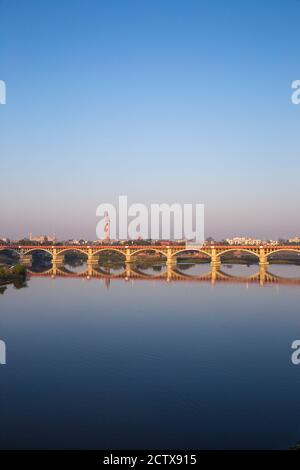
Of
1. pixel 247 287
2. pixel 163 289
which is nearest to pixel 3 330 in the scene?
pixel 163 289

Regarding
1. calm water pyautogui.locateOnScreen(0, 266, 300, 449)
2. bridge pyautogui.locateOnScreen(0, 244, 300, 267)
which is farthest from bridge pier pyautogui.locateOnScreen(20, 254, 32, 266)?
calm water pyautogui.locateOnScreen(0, 266, 300, 449)

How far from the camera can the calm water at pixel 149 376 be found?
709 centimetres

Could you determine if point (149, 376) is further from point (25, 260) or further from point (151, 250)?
point (25, 260)

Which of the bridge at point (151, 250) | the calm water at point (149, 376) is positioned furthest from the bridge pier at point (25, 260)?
the calm water at point (149, 376)

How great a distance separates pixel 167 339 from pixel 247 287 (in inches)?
496

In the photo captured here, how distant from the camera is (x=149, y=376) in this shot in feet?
32.0

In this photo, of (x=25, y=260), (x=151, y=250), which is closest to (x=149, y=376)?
(x=151, y=250)

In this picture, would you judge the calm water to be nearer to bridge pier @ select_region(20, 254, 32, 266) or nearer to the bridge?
the bridge

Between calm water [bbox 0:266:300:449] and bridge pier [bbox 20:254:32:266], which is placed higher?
bridge pier [bbox 20:254:32:266]

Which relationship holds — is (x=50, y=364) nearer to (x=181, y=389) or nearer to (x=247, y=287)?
(x=181, y=389)

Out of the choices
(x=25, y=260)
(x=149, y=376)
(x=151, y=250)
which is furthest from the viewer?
(x=25, y=260)

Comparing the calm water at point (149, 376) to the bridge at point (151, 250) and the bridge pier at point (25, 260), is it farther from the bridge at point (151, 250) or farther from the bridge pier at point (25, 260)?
the bridge pier at point (25, 260)

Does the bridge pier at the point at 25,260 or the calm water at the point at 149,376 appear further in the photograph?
the bridge pier at the point at 25,260

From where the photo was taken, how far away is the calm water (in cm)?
709
